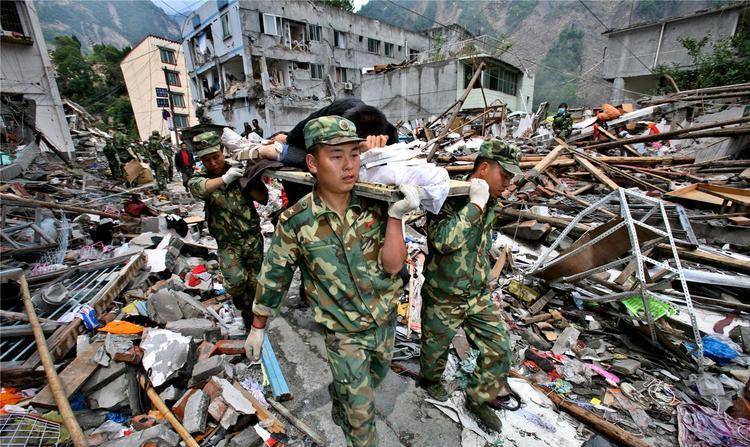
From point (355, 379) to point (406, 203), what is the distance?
1.08 metres

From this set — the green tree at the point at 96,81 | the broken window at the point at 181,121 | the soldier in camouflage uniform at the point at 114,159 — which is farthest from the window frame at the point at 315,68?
the green tree at the point at 96,81

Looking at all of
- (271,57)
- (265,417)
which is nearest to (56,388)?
(265,417)

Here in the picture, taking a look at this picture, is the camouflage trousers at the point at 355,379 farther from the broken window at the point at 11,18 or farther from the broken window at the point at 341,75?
the broken window at the point at 341,75

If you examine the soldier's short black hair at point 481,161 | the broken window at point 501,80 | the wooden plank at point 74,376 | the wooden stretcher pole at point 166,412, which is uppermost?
the broken window at point 501,80

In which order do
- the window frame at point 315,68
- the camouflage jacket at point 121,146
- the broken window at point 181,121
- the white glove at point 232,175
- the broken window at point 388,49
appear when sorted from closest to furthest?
the white glove at point 232,175 → the camouflage jacket at point 121,146 → the window frame at point 315,68 → the broken window at point 388,49 → the broken window at point 181,121

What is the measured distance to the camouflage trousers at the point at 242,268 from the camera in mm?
3381

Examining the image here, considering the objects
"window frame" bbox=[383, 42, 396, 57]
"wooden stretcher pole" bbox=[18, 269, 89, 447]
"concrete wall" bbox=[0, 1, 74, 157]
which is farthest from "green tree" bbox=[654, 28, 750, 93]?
"concrete wall" bbox=[0, 1, 74, 157]

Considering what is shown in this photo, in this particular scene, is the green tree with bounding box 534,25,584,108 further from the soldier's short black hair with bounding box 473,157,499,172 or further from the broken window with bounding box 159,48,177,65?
the soldier's short black hair with bounding box 473,157,499,172

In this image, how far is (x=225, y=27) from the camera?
69.8 ft

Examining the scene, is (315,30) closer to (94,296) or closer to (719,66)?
(719,66)

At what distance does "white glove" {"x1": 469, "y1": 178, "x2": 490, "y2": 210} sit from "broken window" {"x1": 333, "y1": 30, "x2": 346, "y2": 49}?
1087 inches

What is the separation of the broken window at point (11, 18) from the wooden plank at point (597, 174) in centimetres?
1998

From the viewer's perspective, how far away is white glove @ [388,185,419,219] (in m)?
1.74

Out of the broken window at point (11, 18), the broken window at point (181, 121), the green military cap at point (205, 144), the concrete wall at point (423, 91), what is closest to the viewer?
the green military cap at point (205, 144)
